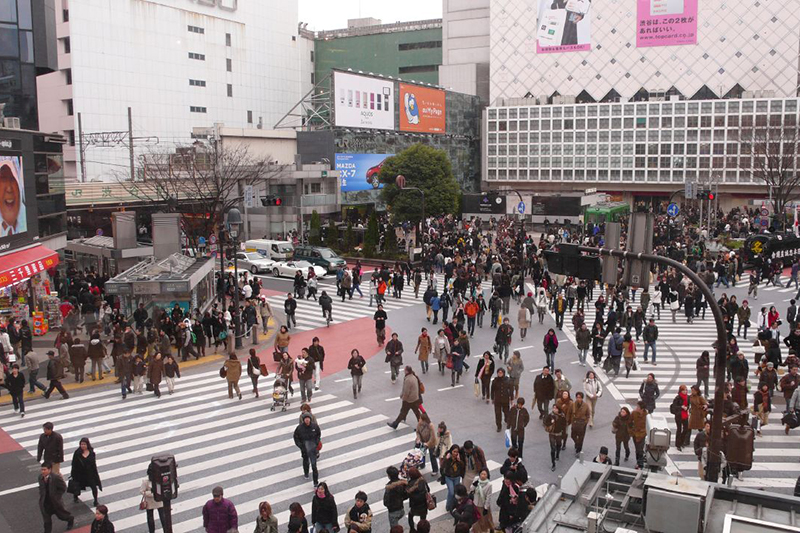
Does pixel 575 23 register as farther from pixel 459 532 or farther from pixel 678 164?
pixel 459 532

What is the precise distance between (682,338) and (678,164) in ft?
172

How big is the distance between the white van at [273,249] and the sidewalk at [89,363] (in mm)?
13851

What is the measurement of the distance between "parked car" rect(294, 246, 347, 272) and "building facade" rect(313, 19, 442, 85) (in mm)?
61330

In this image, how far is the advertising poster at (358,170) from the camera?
61469mm

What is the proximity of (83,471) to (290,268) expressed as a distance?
2627cm

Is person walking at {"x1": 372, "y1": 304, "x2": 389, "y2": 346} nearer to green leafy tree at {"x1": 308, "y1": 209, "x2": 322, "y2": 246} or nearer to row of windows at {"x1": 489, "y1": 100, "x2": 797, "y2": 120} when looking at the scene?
green leafy tree at {"x1": 308, "y1": 209, "x2": 322, "y2": 246}

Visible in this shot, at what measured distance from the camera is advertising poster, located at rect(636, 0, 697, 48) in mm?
76688

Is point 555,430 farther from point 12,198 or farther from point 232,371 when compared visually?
point 12,198

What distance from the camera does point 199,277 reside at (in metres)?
25.2

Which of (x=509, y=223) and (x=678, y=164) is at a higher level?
(x=678, y=164)

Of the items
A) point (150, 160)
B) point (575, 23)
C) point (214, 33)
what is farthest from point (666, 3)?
point (150, 160)

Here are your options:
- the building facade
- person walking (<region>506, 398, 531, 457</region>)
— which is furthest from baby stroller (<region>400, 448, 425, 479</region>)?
the building facade

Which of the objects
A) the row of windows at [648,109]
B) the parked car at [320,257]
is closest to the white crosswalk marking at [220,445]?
the parked car at [320,257]

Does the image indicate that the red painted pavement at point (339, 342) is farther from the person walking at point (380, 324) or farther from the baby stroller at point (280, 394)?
the baby stroller at point (280, 394)
